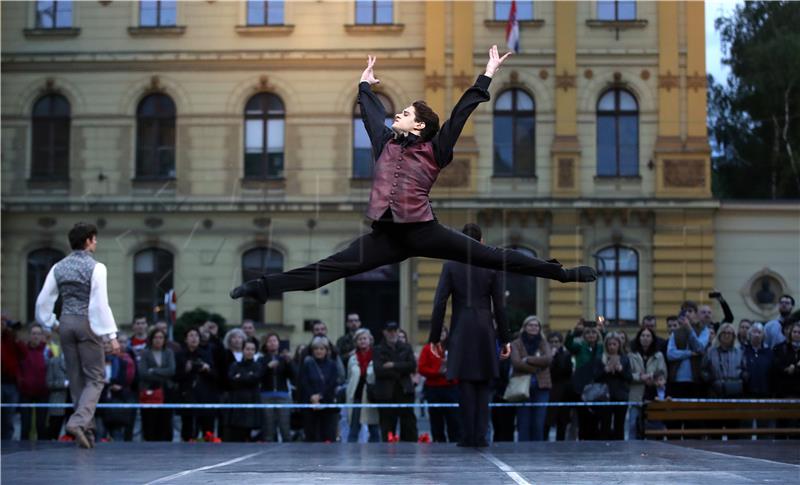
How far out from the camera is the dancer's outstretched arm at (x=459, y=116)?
33.2 ft

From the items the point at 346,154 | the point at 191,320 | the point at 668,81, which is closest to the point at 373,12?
the point at 346,154

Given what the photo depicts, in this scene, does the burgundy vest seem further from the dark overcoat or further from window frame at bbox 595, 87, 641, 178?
window frame at bbox 595, 87, 641, 178

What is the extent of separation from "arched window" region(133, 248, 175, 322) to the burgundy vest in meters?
28.5

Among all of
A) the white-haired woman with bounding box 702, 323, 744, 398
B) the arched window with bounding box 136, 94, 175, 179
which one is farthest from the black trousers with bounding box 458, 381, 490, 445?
the arched window with bounding box 136, 94, 175, 179

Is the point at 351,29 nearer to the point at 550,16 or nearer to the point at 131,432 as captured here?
the point at 550,16

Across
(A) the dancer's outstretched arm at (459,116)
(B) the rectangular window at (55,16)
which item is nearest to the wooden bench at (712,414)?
(A) the dancer's outstretched arm at (459,116)

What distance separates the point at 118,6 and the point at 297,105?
5.55 m

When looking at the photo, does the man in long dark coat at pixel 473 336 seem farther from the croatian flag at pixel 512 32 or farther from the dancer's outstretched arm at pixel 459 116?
the croatian flag at pixel 512 32

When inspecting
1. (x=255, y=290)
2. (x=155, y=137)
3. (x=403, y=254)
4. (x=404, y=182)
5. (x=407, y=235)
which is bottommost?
(x=255, y=290)

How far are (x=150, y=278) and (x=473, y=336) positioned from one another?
2577 cm

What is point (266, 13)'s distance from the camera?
37.9 m

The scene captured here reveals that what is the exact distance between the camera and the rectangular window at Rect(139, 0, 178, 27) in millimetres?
38031

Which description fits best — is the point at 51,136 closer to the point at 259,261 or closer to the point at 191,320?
the point at 259,261

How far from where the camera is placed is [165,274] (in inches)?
1501
